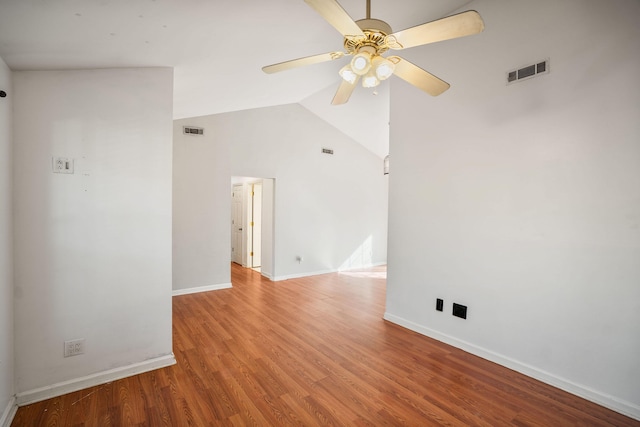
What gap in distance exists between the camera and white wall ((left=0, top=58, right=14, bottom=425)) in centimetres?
185

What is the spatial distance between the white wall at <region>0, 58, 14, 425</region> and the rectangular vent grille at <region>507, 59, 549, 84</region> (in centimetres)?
393

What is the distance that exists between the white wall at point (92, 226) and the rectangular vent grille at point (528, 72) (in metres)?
3.14

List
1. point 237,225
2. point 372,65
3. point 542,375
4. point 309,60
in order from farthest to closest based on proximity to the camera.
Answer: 1. point 237,225
2. point 542,375
3. point 309,60
4. point 372,65

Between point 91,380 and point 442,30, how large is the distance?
3.52m

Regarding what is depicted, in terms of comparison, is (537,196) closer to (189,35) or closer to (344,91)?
(344,91)

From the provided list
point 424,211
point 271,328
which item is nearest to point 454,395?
point 424,211

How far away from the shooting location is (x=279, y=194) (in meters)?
5.79

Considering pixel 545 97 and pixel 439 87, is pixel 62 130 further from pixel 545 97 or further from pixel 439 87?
pixel 545 97

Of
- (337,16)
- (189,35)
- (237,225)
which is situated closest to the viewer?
(337,16)

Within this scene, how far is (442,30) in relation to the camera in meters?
1.53

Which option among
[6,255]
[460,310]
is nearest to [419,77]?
[460,310]

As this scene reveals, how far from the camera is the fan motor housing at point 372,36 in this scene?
158 cm

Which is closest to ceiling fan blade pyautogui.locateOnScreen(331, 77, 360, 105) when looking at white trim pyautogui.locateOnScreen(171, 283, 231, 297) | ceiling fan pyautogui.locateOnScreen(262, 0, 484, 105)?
ceiling fan pyautogui.locateOnScreen(262, 0, 484, 105)

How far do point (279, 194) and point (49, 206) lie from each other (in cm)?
386
